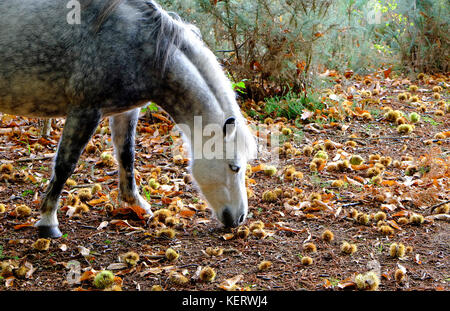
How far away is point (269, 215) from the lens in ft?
13.4

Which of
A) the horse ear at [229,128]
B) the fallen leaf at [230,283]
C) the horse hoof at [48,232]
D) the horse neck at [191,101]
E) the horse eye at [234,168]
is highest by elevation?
the horse neck at [191,101]

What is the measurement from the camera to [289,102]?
6.63 m

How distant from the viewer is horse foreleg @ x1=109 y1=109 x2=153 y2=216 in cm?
418

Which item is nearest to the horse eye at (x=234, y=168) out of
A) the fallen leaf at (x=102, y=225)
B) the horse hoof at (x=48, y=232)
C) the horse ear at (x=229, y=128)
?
the horse ear at (x=229, y=128)

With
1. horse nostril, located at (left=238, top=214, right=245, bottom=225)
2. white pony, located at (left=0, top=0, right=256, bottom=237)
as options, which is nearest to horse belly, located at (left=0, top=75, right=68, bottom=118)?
white pony, located at (left=0, top=0, right=256, bottom=237)

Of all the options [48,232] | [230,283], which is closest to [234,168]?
[230,283]

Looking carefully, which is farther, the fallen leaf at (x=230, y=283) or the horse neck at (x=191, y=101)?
the horse neck at (x=191, y=101)

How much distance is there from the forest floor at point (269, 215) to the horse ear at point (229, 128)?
0.78 m

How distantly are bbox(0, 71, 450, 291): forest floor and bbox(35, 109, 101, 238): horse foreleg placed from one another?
13 centimetres

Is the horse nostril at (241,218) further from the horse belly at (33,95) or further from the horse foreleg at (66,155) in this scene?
the horse belly at (33,95)

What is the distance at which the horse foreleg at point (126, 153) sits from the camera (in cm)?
418

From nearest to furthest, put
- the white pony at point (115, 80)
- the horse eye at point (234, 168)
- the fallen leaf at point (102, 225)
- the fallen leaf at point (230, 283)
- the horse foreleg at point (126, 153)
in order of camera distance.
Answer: the fallen leaf at point (230, 283), the white pony at point (115, 80), the horse eye at point (234, 168), the fallen leaf at point (102, 225), the horse foreleg at point (126, 153)
